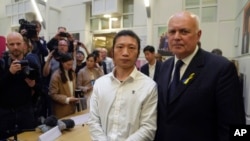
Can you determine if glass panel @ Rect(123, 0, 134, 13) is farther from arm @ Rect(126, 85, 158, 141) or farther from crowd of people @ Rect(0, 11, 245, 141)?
arm @ Rect(126, 85, 158, 141)

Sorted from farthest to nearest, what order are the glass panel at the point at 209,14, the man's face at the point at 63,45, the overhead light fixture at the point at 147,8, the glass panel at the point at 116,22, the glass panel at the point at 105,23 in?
the glass panel at the point at 105,23, the glass panel at the point at 116,22, the overhead light fixture at the point at 147,8, the glass panel at the point at 209,14, the man's face at the point at 63,45

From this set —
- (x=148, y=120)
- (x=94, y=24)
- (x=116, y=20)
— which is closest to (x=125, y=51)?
(x=148, y=120)

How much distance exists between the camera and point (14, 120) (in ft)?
6.91

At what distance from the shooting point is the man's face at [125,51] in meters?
1.41

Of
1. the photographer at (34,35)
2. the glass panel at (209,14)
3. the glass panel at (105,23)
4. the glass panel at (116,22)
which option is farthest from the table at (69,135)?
the glass panel at (105,23)

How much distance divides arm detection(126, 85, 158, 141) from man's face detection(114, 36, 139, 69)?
0.72ft

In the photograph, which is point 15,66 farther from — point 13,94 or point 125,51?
point 125,51

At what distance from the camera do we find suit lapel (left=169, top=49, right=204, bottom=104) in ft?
4.18

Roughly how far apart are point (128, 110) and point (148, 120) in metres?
0.13

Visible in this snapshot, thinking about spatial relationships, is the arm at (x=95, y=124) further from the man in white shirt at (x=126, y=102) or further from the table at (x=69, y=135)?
the table at (x=69, y=135)

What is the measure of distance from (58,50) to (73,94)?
65cm

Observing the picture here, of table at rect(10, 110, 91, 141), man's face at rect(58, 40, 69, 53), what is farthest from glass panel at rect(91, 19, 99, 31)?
table at rect(10, 110, 91, 141)

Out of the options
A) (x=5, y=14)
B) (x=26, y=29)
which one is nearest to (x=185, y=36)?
(x=26, y=29)

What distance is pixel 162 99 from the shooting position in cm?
137
